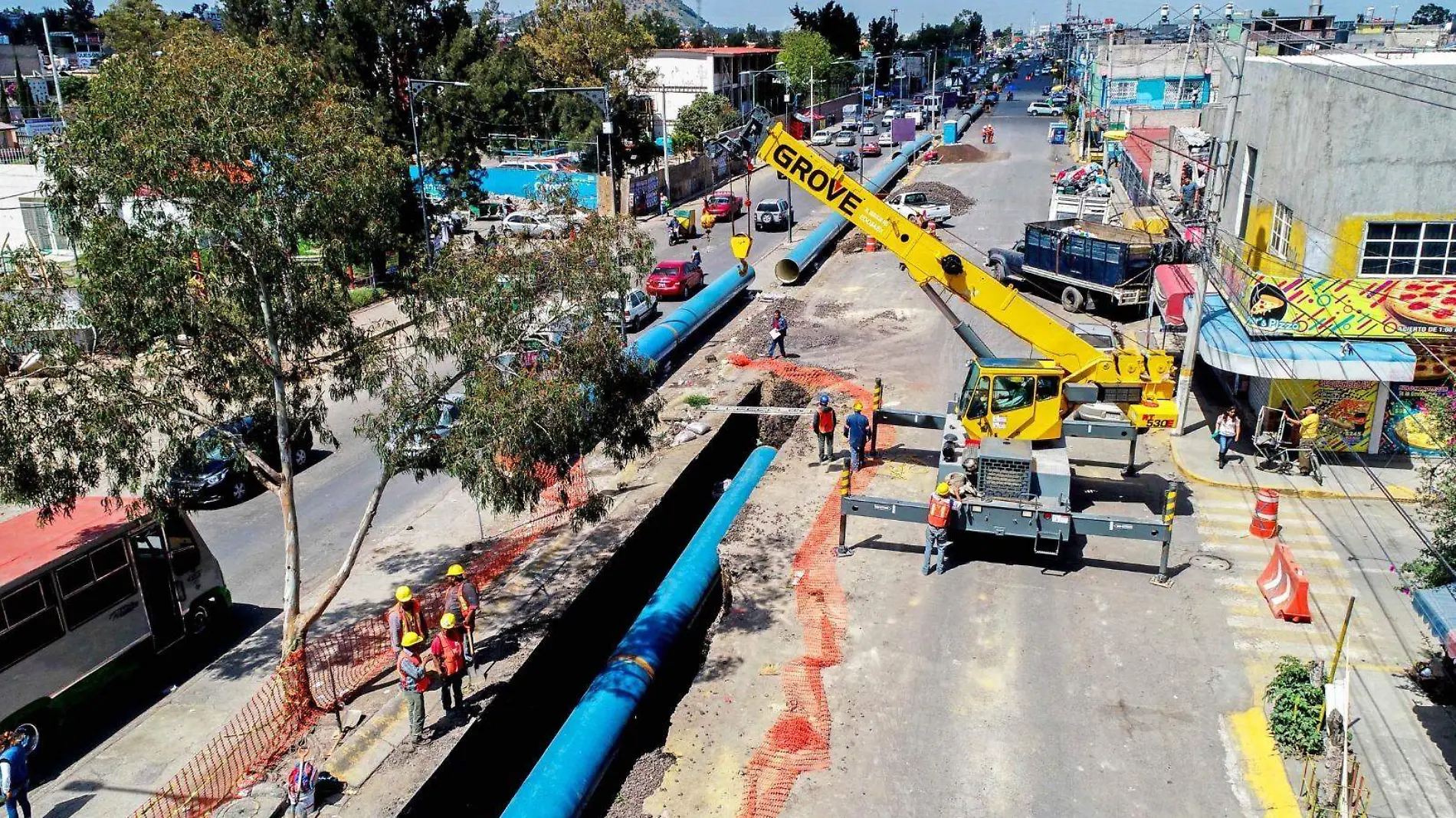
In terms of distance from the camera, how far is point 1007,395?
19594 mm

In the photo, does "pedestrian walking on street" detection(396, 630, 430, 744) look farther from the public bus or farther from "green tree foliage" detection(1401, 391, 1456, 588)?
"green tree foliage" detection(1401, 391, 1456, 588)

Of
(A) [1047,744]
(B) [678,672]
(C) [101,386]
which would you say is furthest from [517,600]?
(A) [1047,744]

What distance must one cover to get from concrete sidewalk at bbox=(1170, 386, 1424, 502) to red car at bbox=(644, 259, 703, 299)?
2107 cm

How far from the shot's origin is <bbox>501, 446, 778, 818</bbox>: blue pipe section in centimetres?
1321

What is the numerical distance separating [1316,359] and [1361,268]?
2.76 metres

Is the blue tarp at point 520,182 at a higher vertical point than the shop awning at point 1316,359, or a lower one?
higher

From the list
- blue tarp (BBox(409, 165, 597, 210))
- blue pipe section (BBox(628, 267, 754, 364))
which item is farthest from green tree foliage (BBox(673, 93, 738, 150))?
blue pipe section (BBox(628, 267, 754, 364))

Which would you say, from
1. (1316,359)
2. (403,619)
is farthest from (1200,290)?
(403,619)

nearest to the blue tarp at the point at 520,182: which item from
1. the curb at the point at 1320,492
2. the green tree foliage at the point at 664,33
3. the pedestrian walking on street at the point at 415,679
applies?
the curb at the point at 1320,492

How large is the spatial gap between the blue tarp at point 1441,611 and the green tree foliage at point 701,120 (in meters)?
69.5

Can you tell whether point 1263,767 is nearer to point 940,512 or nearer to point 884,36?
point 940,512

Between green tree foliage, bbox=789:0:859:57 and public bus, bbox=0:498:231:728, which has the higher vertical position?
green tree foliage, bbox=789:0:859:57

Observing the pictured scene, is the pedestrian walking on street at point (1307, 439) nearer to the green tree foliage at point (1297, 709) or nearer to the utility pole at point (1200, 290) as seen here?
the utility pole at point (1200, 290)

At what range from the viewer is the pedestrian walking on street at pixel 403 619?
1482cm
